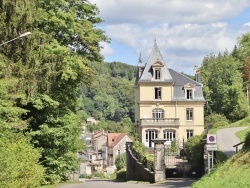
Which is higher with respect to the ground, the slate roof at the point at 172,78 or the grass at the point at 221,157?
the slate roof at the point at 172,78

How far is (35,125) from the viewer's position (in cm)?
2962

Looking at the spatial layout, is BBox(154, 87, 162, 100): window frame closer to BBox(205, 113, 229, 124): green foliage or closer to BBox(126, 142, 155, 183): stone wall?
BBox(205, 113, 229, 124): green foliage

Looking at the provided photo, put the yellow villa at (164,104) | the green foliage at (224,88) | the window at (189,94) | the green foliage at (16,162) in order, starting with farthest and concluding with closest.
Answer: the green foliage at (224,88) → the window at (189,94) → the yellow villa at (164,104) → the green foliage at (16,162)

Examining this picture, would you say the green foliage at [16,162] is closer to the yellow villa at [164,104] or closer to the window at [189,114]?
the yellow villa at [164,104]

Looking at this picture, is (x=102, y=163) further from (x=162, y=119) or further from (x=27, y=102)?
(x=27, y=102)

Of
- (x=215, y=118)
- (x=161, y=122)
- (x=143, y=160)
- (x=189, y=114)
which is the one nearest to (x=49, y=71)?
(x=143, y=160)

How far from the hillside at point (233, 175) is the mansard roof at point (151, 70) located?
39.0 m

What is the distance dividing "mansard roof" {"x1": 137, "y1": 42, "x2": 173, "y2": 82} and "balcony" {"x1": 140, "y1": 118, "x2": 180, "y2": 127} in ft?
16.0

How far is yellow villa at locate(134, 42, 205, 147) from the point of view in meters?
61.0

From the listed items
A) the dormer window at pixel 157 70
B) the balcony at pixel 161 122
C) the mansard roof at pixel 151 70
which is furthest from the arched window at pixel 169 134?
the dormer window at pixel 157 70

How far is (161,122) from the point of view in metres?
61.1

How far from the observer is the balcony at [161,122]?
60875mm

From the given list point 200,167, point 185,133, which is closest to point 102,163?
point 185,133

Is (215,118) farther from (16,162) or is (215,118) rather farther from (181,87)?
(16,162)
